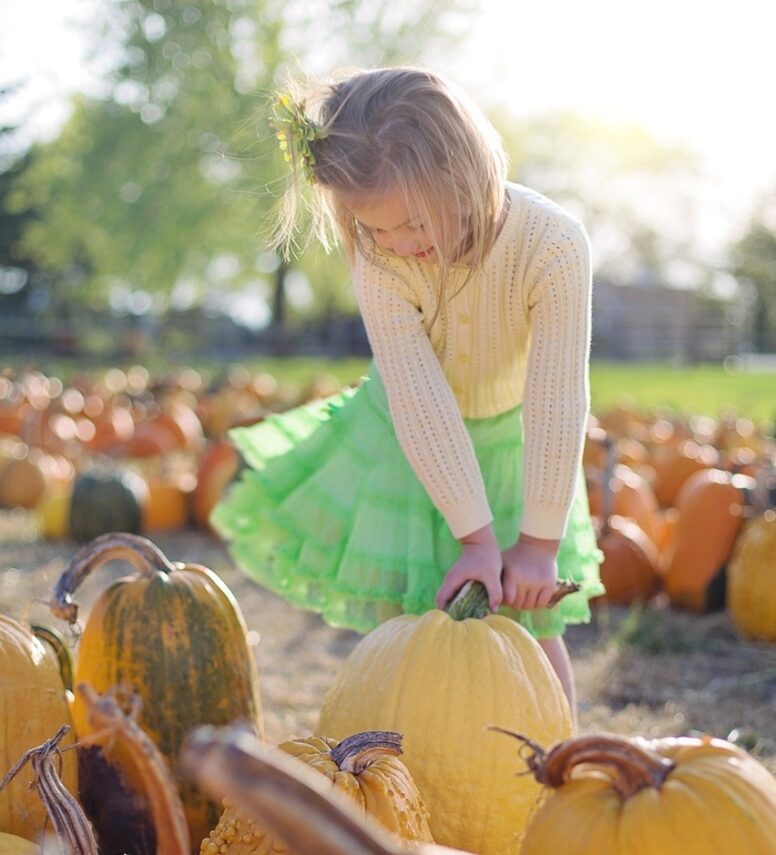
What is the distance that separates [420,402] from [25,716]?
102cm

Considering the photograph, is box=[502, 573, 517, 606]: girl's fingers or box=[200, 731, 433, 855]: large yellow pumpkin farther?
box=[502, 573, 517, 606]: girl's fingers

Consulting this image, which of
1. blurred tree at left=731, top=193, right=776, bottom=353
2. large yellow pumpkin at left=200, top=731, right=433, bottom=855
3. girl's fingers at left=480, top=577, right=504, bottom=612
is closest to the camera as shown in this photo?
large yellow pumpkin at left=200, top=731, right=433, bottom=855

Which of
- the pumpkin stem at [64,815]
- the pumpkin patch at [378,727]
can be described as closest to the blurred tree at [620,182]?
the pumpkin patch at [378,727]

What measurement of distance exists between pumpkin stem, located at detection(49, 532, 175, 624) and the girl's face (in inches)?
29.0

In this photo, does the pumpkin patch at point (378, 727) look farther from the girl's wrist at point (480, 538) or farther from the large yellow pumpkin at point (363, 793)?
the girl's wrist at point (480, 538)

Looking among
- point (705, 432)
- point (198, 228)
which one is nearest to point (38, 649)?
point (705, 432)

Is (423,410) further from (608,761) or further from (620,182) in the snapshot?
(620,182)

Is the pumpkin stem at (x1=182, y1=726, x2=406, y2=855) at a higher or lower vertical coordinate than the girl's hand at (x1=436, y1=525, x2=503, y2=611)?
higher

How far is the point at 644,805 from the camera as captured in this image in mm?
1358

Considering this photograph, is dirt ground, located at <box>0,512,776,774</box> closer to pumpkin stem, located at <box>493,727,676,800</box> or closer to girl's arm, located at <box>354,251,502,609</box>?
girl's arm, located at <box>354,251,502,609</box>

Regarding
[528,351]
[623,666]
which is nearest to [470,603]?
[528,351]

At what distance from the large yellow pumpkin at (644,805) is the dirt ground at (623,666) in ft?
4.84

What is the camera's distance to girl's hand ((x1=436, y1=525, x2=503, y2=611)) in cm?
224

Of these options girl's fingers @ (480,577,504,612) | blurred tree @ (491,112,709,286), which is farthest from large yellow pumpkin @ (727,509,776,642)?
blurred tree @ (491,112,709,286)
